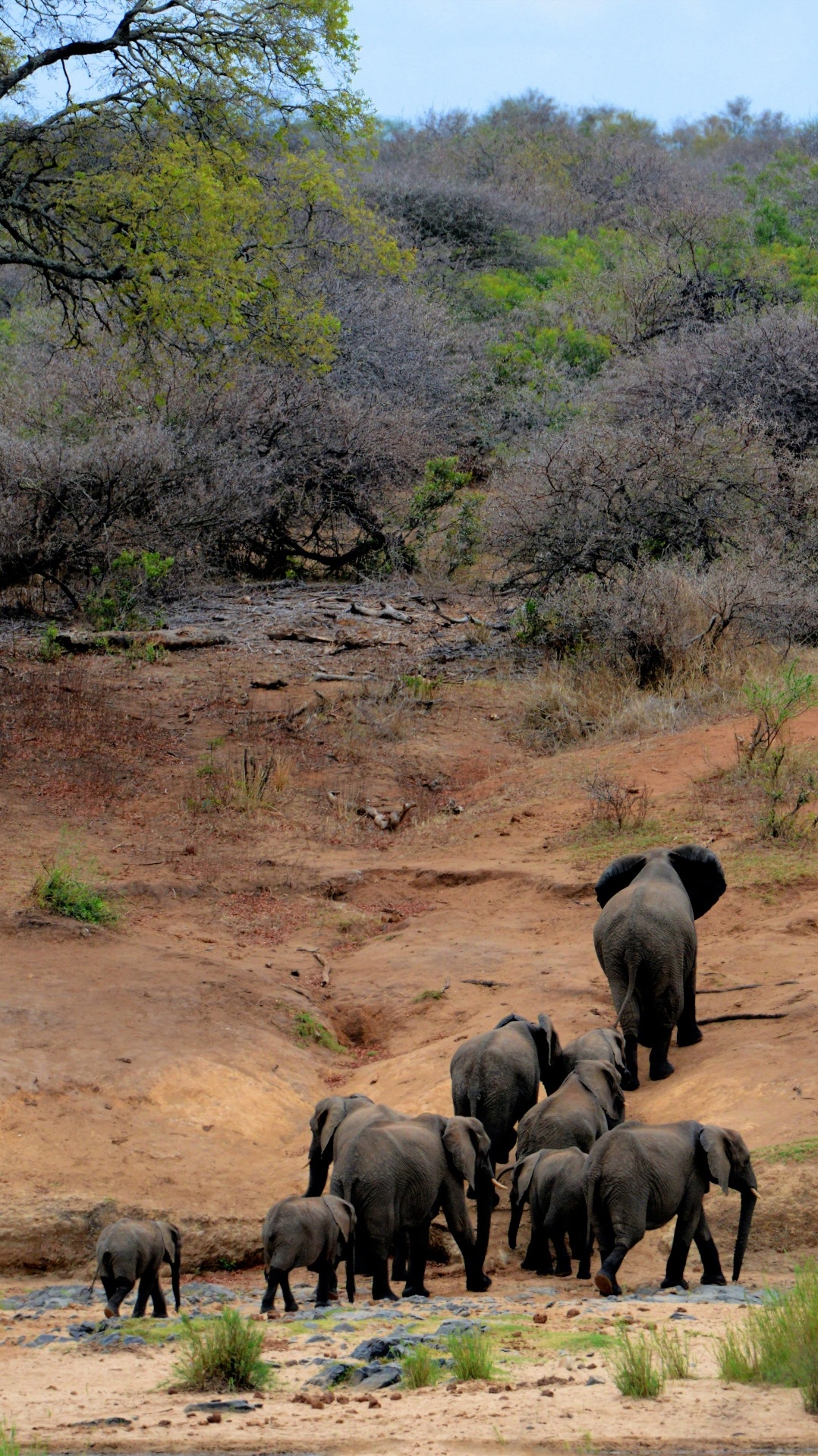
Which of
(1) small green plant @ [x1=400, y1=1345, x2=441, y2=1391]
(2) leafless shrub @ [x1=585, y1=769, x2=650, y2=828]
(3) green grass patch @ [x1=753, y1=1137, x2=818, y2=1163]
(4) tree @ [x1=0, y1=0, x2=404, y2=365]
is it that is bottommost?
(3) green grass patch @ [x1=753, y1=1137, x2=818, y2=1163]

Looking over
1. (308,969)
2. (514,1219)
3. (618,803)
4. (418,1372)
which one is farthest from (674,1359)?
(618,803)

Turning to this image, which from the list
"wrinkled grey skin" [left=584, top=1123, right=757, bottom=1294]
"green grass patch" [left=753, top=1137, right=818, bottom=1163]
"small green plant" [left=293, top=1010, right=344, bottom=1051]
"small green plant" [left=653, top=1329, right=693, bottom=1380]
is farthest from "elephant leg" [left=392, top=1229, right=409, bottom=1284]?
"small green plant" [left=293, top=1010, right=344, bottom=1051]

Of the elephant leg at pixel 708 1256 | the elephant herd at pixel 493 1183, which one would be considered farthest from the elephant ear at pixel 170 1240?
the elephant leg at pixel 708 1256

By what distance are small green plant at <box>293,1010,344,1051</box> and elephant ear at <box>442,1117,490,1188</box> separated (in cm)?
320

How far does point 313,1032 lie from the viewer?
10.0 metres

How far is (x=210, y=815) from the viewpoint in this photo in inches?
551

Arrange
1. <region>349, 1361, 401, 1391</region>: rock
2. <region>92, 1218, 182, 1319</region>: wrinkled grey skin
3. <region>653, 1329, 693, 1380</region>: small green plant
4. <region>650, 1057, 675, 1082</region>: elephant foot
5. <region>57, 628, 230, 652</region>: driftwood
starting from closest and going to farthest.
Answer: <region>653, 1329, 693, 1380</region>: small green plant < <region>349, 1361, 401, 1391</region>: rock < <region>92, 1218, 182, 1319</region>: wrinkled grey skin < <region>650, 1057, 675, 1082</region>: elephant foot < <region>57, 628, 230, 652</region>: driftwood

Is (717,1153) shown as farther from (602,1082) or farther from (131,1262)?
(131,1262)

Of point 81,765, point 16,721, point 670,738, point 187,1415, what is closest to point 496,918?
point 670,738

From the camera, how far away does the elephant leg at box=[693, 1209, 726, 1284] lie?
A: 6277 mm

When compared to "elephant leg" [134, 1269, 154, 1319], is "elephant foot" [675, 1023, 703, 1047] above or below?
above

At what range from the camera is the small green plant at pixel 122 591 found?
18.8 meters

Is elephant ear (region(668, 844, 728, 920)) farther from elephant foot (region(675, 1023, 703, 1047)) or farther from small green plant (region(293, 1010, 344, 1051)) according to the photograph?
small green plant (region(293, 1010, 344, 1051))

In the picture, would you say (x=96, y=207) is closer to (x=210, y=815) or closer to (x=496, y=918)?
(x=210, y=815)
